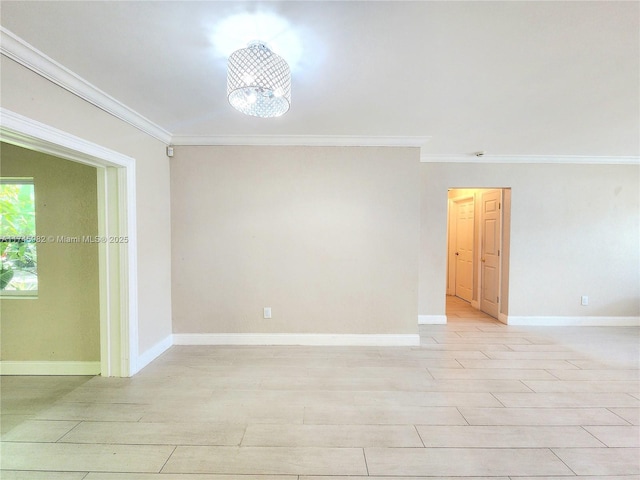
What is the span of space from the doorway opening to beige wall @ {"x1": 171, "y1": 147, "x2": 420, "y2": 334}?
6.32 feet

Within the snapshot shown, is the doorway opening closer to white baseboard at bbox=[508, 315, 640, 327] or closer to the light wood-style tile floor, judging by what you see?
white baseboard at bbox=[508, 315, 640, 327]

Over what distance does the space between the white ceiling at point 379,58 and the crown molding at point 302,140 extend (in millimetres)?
333

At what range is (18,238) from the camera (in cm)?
263

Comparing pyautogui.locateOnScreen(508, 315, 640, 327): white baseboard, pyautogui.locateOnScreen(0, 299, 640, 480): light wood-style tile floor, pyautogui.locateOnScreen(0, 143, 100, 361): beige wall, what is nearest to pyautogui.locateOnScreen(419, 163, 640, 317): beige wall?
pyautogui.locateOnScreen(508, 315, 640, 327): white baseboard

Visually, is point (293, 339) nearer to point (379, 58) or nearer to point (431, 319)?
point (431, 319)

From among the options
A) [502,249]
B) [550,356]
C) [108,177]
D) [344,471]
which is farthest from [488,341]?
[108,177]

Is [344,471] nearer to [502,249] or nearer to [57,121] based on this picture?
[57,121]

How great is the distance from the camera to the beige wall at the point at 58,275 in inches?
102

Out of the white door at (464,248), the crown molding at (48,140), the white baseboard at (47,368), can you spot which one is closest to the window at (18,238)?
the white baseboard at (47,368)

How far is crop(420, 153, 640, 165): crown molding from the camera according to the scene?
154 inches

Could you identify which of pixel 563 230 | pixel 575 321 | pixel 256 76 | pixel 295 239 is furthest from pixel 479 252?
pixel 256 76

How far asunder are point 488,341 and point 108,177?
459cm

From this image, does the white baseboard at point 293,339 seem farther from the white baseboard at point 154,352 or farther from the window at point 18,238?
the window at point 18,238

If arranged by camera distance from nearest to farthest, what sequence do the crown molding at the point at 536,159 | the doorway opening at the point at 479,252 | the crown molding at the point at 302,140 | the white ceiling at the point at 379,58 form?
the white ceiling at the point at 379,58 < the crown molding at the point at 302,140 < the crown molding at the point at 536,159 < the doorway opening at the point at 479,252
